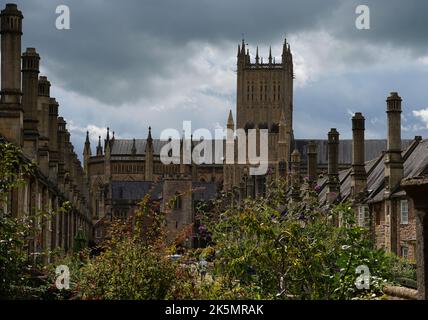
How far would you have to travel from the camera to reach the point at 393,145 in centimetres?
4012

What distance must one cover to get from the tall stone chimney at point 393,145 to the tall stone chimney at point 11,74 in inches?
688

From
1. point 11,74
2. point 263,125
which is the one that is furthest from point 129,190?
point 11,74

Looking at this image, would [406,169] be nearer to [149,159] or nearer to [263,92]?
[149,159]

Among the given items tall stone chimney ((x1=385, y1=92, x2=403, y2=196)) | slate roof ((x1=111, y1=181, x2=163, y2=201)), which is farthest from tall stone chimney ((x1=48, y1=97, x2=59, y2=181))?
slate roof ((x1=111, y1=181, x2=163, y2=201))

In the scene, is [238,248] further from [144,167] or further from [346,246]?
[144,167]

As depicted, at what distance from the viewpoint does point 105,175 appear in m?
160

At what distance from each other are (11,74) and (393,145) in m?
18.8

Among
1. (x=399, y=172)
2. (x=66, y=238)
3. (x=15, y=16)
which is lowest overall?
(x=66, y=238)

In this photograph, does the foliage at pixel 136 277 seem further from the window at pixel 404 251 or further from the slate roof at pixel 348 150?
the slate roof at pixel 348 150

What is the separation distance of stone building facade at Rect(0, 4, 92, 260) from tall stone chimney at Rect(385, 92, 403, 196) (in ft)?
49.7

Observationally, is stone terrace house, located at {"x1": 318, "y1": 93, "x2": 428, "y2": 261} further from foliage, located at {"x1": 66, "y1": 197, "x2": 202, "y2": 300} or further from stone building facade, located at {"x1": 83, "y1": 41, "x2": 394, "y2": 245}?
stone building facade, located at {"x1": 83, "y1": 41, "x2": 394, "y2": 245}
